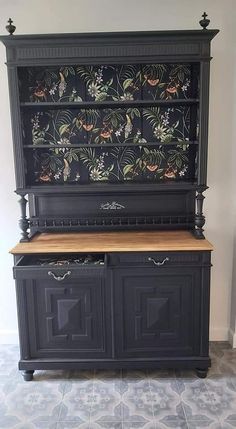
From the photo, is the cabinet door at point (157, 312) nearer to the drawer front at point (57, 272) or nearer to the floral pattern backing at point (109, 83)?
the drawer front at point (57, 272)

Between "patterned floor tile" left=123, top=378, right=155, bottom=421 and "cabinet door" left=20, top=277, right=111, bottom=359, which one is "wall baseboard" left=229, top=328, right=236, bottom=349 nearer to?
"patterned floor tile" left=123, top=378, right=155, bottom=421

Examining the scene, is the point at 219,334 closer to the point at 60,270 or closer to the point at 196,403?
the point at 196,403

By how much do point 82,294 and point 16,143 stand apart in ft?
3.52

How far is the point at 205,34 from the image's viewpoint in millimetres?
2283

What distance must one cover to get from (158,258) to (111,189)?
1.83ft

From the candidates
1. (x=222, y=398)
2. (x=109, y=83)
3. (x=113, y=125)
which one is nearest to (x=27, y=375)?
(x=222, y=398)

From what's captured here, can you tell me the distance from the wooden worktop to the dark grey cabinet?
0.17 ft

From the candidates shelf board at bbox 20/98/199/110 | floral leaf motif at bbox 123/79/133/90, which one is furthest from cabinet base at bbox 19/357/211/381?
floral leaf motif at bbox 123/79/133/90

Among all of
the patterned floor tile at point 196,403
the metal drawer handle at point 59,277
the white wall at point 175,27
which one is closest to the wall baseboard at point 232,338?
the white wall at point 175,27

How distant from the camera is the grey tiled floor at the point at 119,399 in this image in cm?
209

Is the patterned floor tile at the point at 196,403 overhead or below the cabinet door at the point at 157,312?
below

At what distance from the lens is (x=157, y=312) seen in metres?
2.39

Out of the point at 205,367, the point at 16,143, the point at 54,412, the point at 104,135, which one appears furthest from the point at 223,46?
the point at 54,412

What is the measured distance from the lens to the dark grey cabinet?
2.35m
